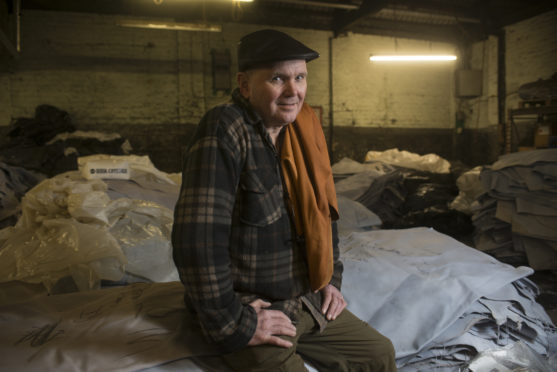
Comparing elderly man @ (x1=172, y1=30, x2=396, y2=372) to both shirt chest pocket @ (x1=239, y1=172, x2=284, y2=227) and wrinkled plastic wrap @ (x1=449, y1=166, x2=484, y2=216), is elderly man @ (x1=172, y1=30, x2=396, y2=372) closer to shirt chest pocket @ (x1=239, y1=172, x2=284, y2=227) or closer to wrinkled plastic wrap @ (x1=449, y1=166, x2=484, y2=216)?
shirt chest pocket @ (x1=239, y1=172, x2=284, y2=227)

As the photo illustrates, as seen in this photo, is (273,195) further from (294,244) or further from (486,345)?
(486,345)

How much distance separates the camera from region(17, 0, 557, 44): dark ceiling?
22.5 feet

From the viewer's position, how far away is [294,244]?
49.6 inches

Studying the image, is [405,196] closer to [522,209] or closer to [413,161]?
[413,161]

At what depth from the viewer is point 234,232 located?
3.77 feet

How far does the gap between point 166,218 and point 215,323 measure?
5.21ft

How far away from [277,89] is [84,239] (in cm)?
146

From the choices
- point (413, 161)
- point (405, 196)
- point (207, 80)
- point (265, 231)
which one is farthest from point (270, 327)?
point (207, 80)

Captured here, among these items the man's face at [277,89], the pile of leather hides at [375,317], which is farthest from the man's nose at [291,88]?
the pile of leather hides at [375,317]

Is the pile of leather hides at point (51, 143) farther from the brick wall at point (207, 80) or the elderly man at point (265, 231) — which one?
the elderly man at point (265, 231)

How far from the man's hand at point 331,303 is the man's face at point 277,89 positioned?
0.69 m

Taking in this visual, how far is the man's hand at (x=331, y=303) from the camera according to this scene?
133cm

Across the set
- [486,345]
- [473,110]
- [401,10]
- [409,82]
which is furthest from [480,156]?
[486,345]

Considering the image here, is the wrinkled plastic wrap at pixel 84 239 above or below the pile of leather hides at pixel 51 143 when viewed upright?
below
